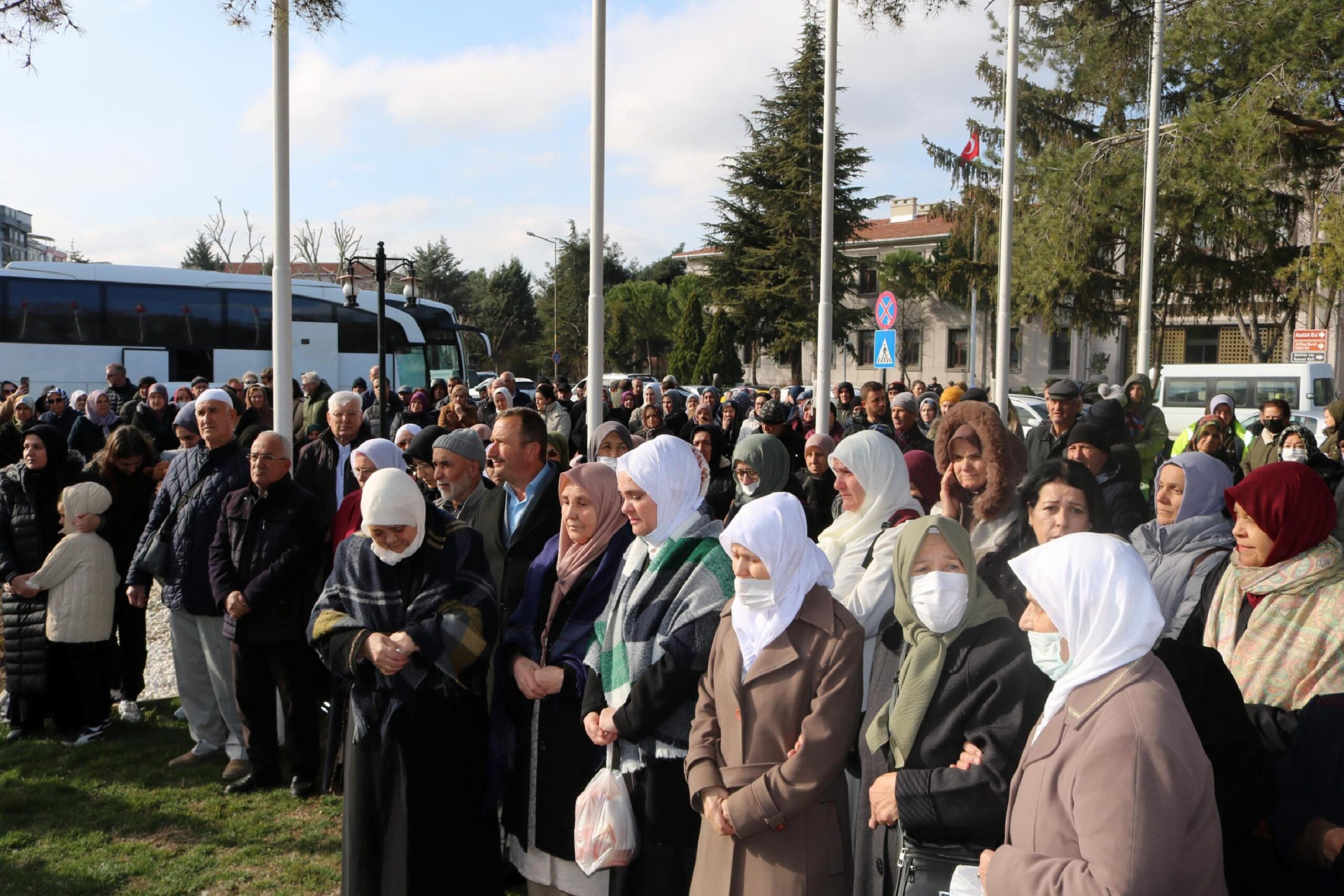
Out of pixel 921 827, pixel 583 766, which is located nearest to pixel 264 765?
pixel 583 766

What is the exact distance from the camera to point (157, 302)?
862 inches

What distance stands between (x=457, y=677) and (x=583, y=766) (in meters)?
0.61

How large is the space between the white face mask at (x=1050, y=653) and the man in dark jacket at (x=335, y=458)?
5.19 metres

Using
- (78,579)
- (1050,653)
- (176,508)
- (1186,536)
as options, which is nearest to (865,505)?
(1186,536)

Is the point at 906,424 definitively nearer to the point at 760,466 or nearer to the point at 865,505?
the point at 760,466

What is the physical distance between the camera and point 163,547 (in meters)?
5.98

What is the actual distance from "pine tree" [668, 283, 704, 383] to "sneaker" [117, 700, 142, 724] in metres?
44.6

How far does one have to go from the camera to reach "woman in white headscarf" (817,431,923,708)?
13.2ft

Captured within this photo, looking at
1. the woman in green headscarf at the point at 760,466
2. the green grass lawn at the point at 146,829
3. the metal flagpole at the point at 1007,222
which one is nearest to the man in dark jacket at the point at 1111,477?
the woman in green headscarf at the point at 760,466

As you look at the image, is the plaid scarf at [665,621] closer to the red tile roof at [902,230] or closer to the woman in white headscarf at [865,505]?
the woman in white headscarf at [865,505]

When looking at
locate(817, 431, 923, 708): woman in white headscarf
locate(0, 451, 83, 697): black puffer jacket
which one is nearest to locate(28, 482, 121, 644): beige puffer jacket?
locate(0, 451, 83, 697): black puffer jacket

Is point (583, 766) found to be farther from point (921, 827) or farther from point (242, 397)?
point (242, 397)

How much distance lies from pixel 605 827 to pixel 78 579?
459cm

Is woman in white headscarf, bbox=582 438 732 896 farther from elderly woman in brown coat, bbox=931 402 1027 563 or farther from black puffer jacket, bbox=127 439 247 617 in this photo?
black puffer jacket, bbox=127 439 247 617
